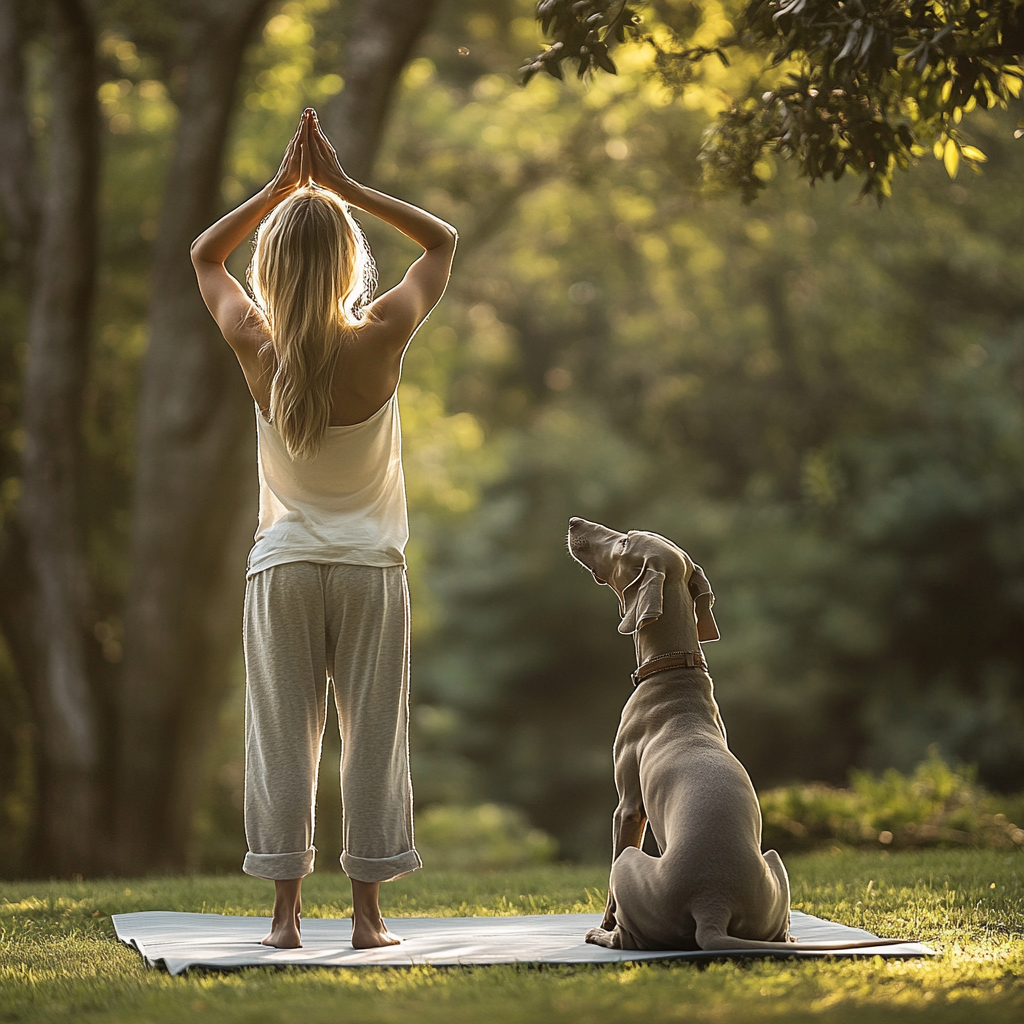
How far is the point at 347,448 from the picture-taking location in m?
3.64

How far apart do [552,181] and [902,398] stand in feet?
22.3

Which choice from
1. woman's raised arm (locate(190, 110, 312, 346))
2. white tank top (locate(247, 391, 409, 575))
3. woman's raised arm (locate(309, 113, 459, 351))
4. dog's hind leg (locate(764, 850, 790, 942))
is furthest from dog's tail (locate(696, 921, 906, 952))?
woman's raised arm (locate(190, 110, 312, 346))

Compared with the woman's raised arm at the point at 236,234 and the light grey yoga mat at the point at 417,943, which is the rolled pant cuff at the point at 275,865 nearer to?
the light grey yoga mat at the point at 417,943

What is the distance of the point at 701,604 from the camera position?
3924 mm

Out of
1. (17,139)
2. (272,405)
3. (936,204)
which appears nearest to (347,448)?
(272,405)

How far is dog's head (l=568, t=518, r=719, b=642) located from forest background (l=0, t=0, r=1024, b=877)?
2366 millimetres

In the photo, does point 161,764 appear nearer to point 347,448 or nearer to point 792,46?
point 347,448

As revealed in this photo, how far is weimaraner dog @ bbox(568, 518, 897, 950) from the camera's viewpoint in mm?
3291

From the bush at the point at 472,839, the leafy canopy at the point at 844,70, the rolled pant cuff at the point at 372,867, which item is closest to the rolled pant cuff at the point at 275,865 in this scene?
the rolled pant cuff at the point at 372,867

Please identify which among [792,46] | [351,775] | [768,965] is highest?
[792,46]

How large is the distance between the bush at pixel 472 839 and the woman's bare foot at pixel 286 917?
8.25 metres

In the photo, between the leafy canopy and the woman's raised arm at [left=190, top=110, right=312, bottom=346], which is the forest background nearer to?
the leafy canopy

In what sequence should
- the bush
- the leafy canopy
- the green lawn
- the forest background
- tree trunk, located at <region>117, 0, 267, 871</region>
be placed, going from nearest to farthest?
the green lawn, the leafy canopy, tree trunk, located at <region>117, 0, 267, 871</region>, the forest background, the bush

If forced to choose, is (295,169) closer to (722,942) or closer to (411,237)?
(411,237)
